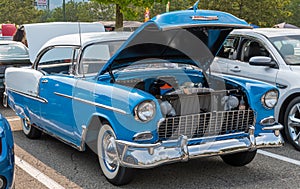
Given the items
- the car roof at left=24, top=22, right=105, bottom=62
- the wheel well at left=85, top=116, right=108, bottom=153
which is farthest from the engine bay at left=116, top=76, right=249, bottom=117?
the car roof at left=24, top=22, right=105, bottom=62

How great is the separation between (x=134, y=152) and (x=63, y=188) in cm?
100

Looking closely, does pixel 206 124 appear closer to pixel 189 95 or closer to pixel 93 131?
pixel 189 95

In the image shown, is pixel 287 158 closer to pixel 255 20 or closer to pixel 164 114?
pixel 164 114

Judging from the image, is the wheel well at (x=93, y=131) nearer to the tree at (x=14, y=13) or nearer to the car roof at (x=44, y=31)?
the car roof at (x=44, y=31)

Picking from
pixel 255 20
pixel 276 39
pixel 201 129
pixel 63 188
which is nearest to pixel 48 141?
pixel 63 188

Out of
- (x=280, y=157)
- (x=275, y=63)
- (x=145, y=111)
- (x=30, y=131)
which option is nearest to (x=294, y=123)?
(x=280, y=157)

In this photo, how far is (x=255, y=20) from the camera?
102ft

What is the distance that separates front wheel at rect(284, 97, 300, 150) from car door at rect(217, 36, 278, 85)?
1.74 ft

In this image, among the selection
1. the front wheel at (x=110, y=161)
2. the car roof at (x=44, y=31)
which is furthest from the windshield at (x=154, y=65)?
the car roof at (x=44, y=31)

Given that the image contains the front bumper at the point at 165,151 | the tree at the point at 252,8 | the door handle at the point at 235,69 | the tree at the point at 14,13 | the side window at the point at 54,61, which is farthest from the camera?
the tree at the point at 14,13

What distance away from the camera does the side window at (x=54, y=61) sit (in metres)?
6.27

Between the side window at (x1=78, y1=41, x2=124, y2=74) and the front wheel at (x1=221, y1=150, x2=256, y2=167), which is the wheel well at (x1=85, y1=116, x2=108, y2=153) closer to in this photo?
the side window at (x1=78, y1=41, x2=124, y2=74)

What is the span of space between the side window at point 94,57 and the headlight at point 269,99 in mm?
1900

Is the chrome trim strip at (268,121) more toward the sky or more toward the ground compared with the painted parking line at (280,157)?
more toward the sky
